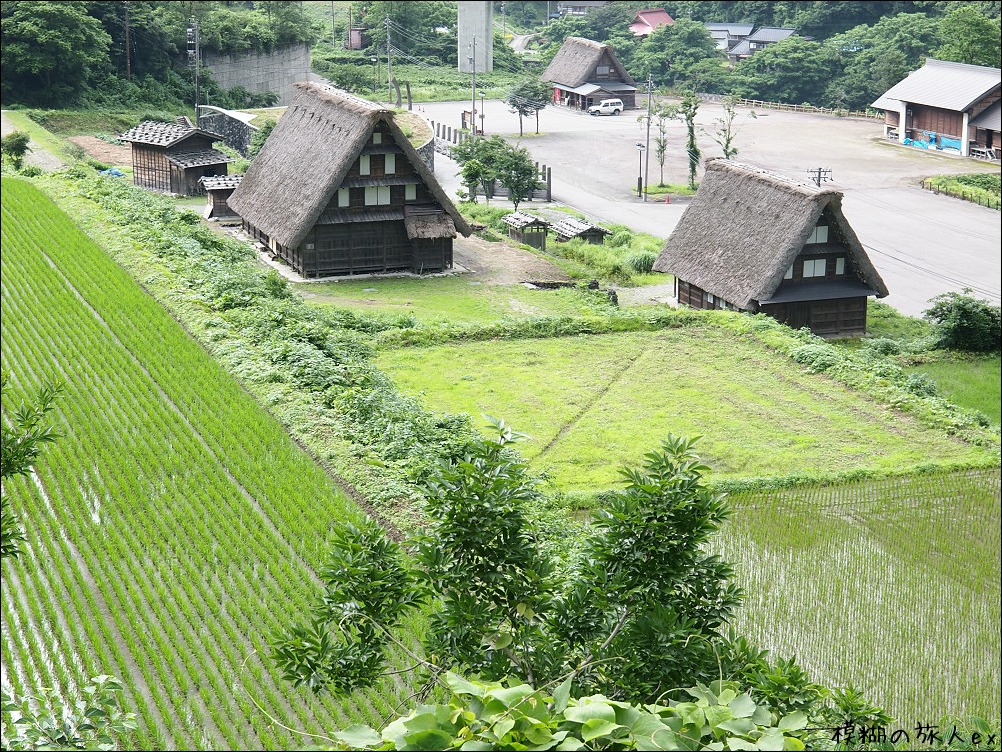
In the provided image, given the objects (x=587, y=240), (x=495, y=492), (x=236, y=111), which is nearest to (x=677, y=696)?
(x=495, y=492)

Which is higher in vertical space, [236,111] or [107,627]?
[236,111]

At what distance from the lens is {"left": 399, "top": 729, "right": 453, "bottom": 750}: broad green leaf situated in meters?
3.98

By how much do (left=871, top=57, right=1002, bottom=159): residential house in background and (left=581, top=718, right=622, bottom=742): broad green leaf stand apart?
39.0m

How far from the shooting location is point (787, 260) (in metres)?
23.5

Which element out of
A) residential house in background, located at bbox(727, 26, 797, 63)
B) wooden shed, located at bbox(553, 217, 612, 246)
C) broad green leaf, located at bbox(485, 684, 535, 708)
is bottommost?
wooden shed, located at bbox(553, 217, 612, 246)

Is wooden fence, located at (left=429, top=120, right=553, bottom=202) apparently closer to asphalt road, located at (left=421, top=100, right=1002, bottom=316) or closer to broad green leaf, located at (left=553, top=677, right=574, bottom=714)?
asphalt road, located at (left=421, top=100, right=1002, bottom=316)

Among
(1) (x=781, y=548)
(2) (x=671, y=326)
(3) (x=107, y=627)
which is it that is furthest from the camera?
(2) (x=671, y=326)

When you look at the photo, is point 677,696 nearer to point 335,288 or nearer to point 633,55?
point 335,288

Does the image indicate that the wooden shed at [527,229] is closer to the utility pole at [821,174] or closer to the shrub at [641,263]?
the shrub at [641,263]

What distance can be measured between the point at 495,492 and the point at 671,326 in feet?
61.2

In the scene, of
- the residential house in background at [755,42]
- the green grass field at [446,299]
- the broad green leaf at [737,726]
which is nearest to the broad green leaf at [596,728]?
the broad green leaf at [737,726]

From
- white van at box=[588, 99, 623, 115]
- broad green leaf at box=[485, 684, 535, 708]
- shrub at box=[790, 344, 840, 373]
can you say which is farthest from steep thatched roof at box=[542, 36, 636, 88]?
broad green leaf at box=[485, 684, 535, 708]

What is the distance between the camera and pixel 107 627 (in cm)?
1162

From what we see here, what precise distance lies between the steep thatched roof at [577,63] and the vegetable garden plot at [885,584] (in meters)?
34.4
